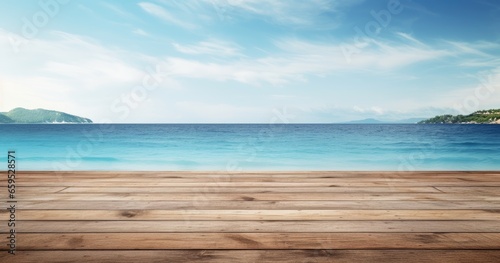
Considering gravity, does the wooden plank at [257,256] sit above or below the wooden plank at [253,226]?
below

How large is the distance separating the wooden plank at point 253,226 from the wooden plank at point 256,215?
8 centimetres

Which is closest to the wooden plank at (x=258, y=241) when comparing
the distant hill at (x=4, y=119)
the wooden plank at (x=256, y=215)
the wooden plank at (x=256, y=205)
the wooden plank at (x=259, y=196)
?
the wooden plank at (x=256, y=215)

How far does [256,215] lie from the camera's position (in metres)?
1.96

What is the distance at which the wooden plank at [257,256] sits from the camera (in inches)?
52.6

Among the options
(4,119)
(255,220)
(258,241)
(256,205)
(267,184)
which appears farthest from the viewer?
(4,119)

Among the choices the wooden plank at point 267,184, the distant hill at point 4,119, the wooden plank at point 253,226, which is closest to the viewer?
the wooden plank at point 253,226

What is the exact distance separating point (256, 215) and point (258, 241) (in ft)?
1.41

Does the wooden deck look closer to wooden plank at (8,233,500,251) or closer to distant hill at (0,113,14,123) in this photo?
wooden plank at (8,233,500,251)

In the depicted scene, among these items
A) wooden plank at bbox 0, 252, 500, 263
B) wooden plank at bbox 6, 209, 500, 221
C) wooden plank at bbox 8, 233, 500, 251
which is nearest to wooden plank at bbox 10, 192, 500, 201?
wooden plank at bbox 6, 209, 500, 221

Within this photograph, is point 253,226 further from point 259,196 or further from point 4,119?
point 4,119

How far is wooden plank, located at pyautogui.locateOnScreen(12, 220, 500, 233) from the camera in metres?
1.69

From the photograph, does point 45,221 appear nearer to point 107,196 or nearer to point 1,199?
point 107,196

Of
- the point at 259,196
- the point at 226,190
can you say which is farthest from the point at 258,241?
the point at 226,190

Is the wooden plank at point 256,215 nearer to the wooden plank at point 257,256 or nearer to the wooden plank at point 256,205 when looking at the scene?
the wooden plank at point 256,205
